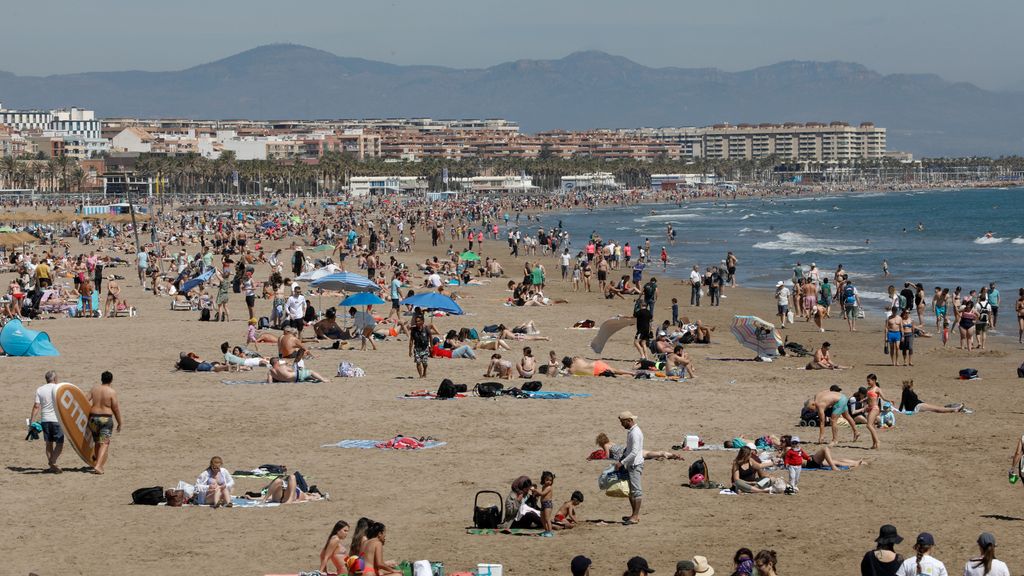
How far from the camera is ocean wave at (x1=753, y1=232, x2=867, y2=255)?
55.1 metres

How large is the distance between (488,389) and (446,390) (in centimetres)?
55

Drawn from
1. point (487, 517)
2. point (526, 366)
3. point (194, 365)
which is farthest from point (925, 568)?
point (194, 365)

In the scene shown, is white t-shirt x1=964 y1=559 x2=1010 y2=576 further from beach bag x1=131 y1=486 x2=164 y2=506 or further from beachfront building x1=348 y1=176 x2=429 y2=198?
beachfront building x1=348 y1=176 x2=429 y2=198

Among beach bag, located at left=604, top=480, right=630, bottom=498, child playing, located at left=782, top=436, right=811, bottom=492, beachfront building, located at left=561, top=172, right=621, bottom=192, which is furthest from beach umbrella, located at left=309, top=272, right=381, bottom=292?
beachfront building, located at left=561, top=172, right=621, bottom=192

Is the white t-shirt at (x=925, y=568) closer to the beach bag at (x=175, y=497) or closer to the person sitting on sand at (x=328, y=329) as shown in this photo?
the beach bag at (x=175, y=497)

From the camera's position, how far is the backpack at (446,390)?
53.4 ft

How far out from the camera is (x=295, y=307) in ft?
73.1

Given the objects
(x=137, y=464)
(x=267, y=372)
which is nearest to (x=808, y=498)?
(x=137, y=464)

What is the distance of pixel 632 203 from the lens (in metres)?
136

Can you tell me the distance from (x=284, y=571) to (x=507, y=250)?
4642cm

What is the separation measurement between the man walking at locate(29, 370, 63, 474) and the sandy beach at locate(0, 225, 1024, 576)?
0.20 m

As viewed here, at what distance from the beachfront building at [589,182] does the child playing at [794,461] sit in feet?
505

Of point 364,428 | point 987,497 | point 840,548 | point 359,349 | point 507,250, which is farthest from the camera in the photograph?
point 507,250

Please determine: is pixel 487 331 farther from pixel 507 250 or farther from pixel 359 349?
pixel 507 250
